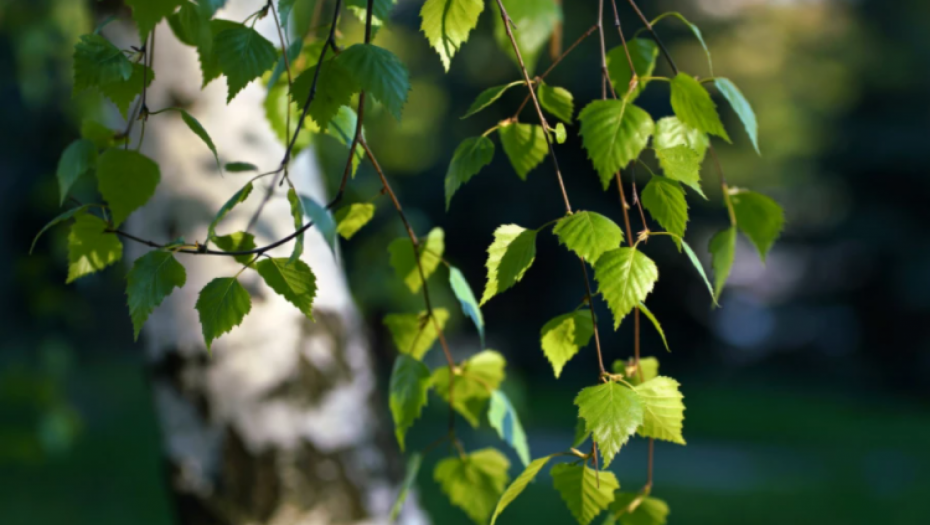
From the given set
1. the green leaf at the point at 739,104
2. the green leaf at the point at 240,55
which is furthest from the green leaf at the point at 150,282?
the green leaf at the point at 739,104

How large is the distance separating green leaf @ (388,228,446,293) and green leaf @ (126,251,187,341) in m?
0.30

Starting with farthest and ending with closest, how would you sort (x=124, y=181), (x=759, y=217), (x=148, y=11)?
1. (x=759, y=217)
2. (x=124, y=181)
3. (x=148, y=11)

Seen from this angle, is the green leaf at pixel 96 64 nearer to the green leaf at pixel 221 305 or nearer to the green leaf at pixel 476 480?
the green leaf at pixel 221 305

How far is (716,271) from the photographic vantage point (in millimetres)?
798

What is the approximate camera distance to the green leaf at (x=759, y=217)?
779 mm

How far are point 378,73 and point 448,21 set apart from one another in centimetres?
11

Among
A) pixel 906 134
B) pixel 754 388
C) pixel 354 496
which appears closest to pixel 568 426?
pixel 754 388

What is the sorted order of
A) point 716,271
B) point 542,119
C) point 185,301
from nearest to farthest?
point 542,119, point 716,271, point 185,301

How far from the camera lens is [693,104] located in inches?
25.3

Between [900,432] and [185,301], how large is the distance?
7.79 meters

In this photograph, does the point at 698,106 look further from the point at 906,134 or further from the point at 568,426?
the point at 906,134

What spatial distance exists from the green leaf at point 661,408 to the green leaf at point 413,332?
33cm

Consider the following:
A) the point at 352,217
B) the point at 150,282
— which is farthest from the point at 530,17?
the point at 150,282

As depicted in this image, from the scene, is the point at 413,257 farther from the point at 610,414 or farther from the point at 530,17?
the point at 610,414
